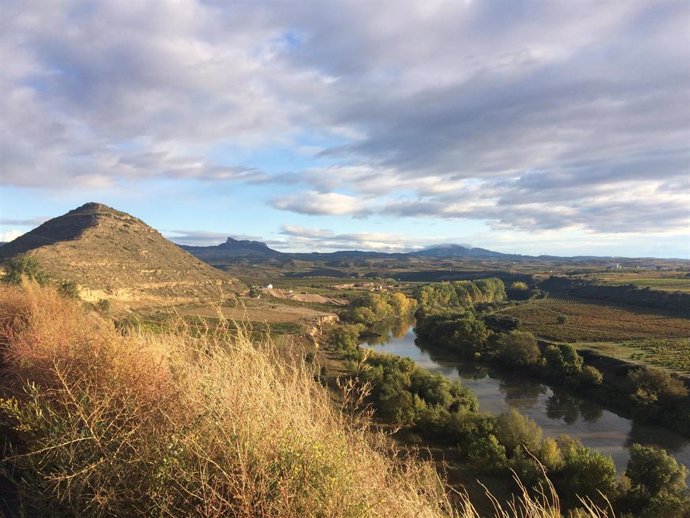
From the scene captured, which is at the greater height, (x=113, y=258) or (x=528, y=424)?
(x=113, y=258)

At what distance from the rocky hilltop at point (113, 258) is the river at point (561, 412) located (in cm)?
2694

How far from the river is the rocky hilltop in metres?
26.9

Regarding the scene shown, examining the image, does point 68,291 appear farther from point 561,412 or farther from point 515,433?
point 561,412

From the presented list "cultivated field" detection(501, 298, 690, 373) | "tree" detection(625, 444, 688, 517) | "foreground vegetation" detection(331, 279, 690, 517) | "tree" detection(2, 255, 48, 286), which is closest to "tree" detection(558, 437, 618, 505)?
"foreground vegetation" detection(331, 279, 690, 517)

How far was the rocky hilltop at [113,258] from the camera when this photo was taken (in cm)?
4397

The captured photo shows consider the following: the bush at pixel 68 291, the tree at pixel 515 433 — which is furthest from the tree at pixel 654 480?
the bush at pixel 68 291

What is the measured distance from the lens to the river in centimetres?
2506

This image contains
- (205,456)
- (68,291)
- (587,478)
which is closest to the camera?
(205,456)

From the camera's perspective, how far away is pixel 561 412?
3052cm

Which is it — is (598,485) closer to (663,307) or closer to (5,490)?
(5,490)

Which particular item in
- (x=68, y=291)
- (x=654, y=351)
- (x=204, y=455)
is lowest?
(x=654, y=351)

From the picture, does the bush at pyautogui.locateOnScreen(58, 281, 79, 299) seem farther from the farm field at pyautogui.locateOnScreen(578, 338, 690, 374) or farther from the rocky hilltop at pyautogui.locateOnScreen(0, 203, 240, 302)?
the farm field at pyautogui.locateOnScreen(578, 338, 690, 374)

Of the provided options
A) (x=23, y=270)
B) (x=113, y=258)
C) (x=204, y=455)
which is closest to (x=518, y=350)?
(x=23, y=270)

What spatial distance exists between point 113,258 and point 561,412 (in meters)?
50.1
